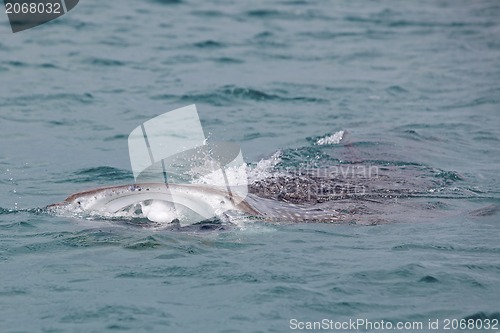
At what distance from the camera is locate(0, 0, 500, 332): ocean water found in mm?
6594

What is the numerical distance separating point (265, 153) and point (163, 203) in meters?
4.45

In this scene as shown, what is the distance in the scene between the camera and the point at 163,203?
7.30m

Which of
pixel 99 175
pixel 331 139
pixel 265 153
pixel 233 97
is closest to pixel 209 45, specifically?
pixel 233 97

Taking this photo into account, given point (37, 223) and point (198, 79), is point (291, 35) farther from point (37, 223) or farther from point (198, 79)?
point (37, 223)

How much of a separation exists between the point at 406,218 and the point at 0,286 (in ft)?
12.4

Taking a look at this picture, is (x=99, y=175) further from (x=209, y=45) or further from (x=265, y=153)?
(x=209, y=45)

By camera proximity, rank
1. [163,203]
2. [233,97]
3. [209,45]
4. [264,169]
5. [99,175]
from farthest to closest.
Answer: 1. [209,45]
2. [233,97]
3. [99,175]
4. [264,169]
5. [163,203]

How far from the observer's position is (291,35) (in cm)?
2027

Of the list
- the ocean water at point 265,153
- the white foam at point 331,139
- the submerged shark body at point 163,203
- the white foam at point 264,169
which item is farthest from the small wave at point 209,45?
the submerged shark body at point 163,203

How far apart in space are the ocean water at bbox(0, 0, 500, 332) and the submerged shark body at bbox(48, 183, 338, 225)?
0.13m

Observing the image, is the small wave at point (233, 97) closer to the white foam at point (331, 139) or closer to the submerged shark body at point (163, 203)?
the white foam at point (331, 139)

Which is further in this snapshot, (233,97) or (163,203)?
(233,97)

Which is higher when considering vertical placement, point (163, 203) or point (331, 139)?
point (163, 203)

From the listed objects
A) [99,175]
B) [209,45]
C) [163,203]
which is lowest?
[99,175]
